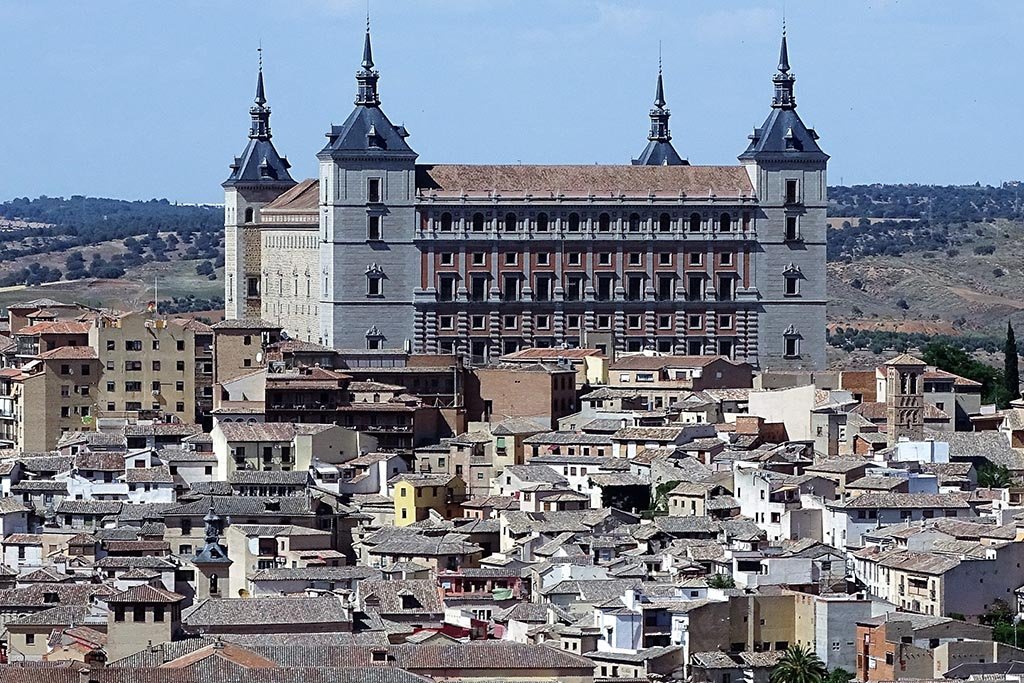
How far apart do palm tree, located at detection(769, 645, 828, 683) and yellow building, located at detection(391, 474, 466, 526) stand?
903 inches

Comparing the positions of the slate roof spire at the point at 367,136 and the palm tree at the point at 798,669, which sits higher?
the slate roof spire at the point at 367,136

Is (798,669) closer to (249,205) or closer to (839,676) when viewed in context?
(839,676)

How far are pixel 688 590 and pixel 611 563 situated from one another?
652 cm

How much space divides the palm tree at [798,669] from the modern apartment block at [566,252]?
46936 mm

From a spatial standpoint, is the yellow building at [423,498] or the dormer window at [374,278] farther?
the dormer window at [374,278]

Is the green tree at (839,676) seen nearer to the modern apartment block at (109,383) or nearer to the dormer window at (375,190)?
the modern apartment block at (109,383)

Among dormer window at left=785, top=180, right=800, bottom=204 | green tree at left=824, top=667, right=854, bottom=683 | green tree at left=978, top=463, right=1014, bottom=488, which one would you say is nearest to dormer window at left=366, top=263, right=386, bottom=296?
dormer window at left=785, top=180, right=800, bottom=204

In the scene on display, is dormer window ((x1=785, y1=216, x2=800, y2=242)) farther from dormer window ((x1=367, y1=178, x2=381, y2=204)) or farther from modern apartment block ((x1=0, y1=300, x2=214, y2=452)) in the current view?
modern apartment block ((x1=0, y1=300, x2=214, y2=452))

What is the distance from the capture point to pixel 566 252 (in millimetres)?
122562

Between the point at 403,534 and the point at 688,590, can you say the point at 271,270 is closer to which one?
the point at 403,534

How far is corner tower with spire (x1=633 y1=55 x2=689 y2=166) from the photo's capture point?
141 meters

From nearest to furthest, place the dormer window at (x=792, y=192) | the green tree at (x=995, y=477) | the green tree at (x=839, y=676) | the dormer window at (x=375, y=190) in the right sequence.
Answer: the green tree at (x=839, y=676), the green tree at (x=995, y=477), the dormer window at (x=375, y=190), the dormer window at (x=792, y=192)

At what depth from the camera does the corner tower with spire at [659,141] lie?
14138 centimetres

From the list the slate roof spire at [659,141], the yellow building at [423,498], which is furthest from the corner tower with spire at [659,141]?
the yellow building at [423,498]
